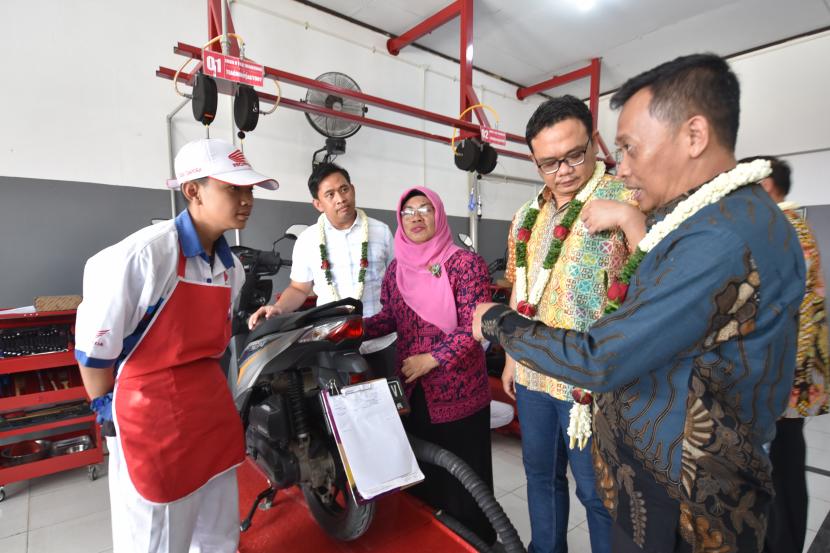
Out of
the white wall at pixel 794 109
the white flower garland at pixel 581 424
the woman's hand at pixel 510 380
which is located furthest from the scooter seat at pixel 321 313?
the white wall at pixel 794 109

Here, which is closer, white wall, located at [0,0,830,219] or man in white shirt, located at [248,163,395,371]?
man in white shirt, located at [248,163,395,371]

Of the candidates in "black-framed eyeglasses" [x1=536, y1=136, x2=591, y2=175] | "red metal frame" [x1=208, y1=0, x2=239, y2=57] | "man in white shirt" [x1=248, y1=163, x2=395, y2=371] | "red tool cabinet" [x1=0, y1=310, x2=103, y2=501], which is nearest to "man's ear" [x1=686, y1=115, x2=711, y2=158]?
"black-framed eyeglasses" [x1=536, y1=136, x2=591, y2=175]

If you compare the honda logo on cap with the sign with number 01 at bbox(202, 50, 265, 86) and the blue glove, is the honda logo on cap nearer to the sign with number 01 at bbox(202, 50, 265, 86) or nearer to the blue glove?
the blue glove

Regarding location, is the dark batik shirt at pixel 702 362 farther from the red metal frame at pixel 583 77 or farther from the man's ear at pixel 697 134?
the red metal frame at pixel 583 77

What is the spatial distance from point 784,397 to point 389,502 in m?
1.30

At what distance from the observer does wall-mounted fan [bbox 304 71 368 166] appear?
3.22m

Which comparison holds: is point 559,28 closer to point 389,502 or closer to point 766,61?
point 766,61

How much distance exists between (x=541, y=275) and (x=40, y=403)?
108 inches

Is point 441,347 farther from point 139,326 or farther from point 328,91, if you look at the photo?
point 328,91

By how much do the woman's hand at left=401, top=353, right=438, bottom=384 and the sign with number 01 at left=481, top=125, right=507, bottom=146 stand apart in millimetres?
2430

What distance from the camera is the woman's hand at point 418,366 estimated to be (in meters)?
1.41

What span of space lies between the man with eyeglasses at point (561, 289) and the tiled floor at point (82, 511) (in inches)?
25.0

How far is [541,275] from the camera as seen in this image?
1417 mm

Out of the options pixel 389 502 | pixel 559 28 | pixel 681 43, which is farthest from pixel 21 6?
pixel 681 43
